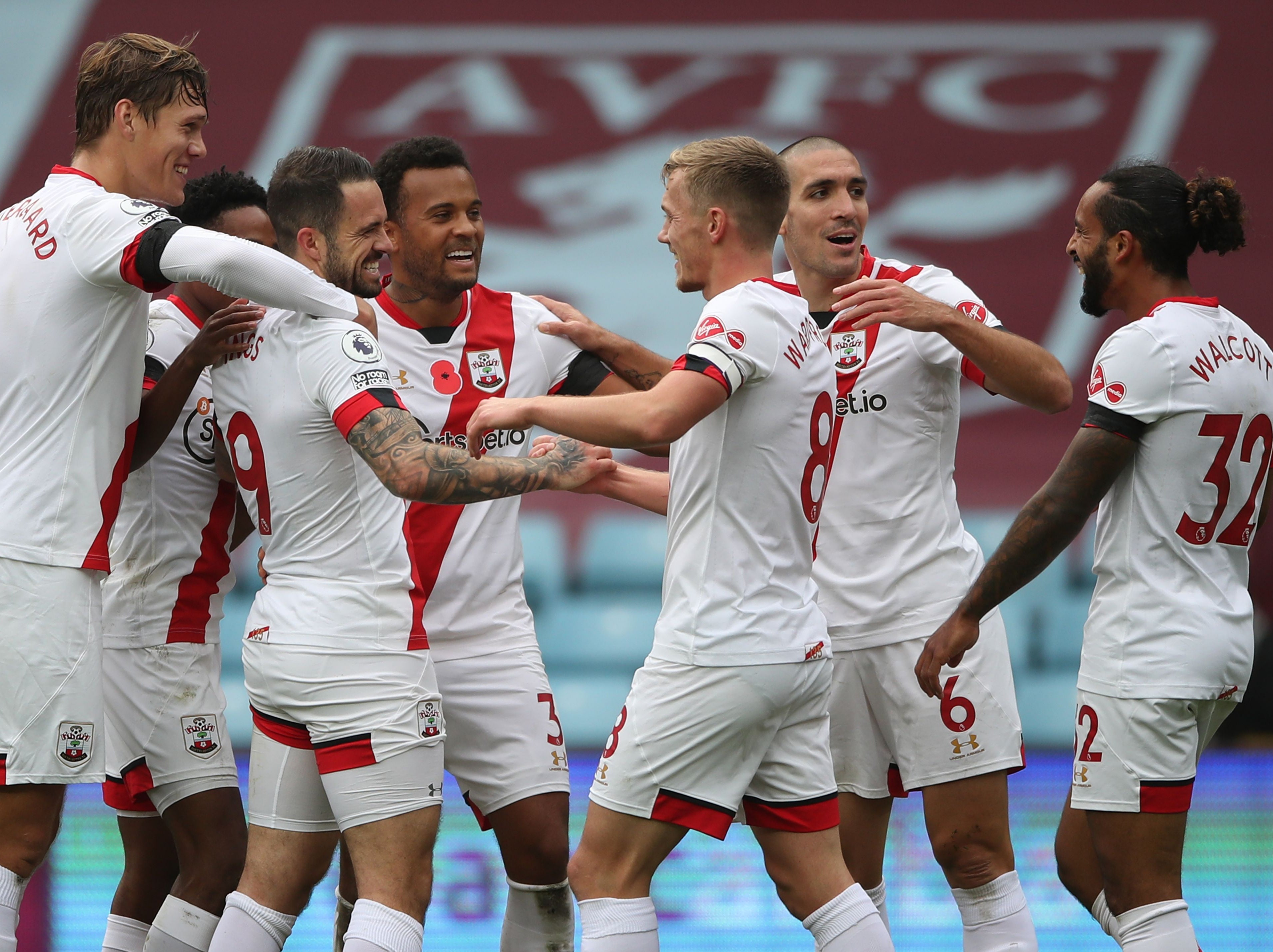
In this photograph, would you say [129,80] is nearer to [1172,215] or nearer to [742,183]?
[742,183]

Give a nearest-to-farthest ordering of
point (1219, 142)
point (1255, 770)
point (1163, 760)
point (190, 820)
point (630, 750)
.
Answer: point (630, 750)
point (1163, 760)
point (190, 820)
point (1255, 770)
point (1219, 142)

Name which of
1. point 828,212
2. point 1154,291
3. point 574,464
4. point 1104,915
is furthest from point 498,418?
point 1104,915

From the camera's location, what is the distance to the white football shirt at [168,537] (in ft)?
14.0

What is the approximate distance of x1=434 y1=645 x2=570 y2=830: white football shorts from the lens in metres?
4.26

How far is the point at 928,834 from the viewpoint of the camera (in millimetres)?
4270

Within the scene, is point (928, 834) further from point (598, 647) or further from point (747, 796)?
point (598, 647)

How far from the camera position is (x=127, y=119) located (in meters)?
3.76

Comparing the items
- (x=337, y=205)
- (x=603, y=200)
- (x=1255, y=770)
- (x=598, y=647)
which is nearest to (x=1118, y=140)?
(x=603, y=200)

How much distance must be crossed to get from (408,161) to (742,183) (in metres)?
1.31

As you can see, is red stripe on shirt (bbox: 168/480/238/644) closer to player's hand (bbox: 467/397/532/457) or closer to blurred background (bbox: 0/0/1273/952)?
player's hand (bbox: 467/397/532/457)

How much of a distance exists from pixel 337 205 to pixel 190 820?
6.01ft

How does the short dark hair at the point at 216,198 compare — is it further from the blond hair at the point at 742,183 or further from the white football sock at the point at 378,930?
the white football sock at the point at 378,930

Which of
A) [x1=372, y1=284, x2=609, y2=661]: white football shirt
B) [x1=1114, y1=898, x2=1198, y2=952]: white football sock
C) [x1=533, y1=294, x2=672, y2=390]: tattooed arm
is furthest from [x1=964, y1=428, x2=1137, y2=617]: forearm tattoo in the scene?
[x1=372, y1=284, x2=609, y2=661]: white football shirt

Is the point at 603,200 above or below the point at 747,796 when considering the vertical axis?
above
